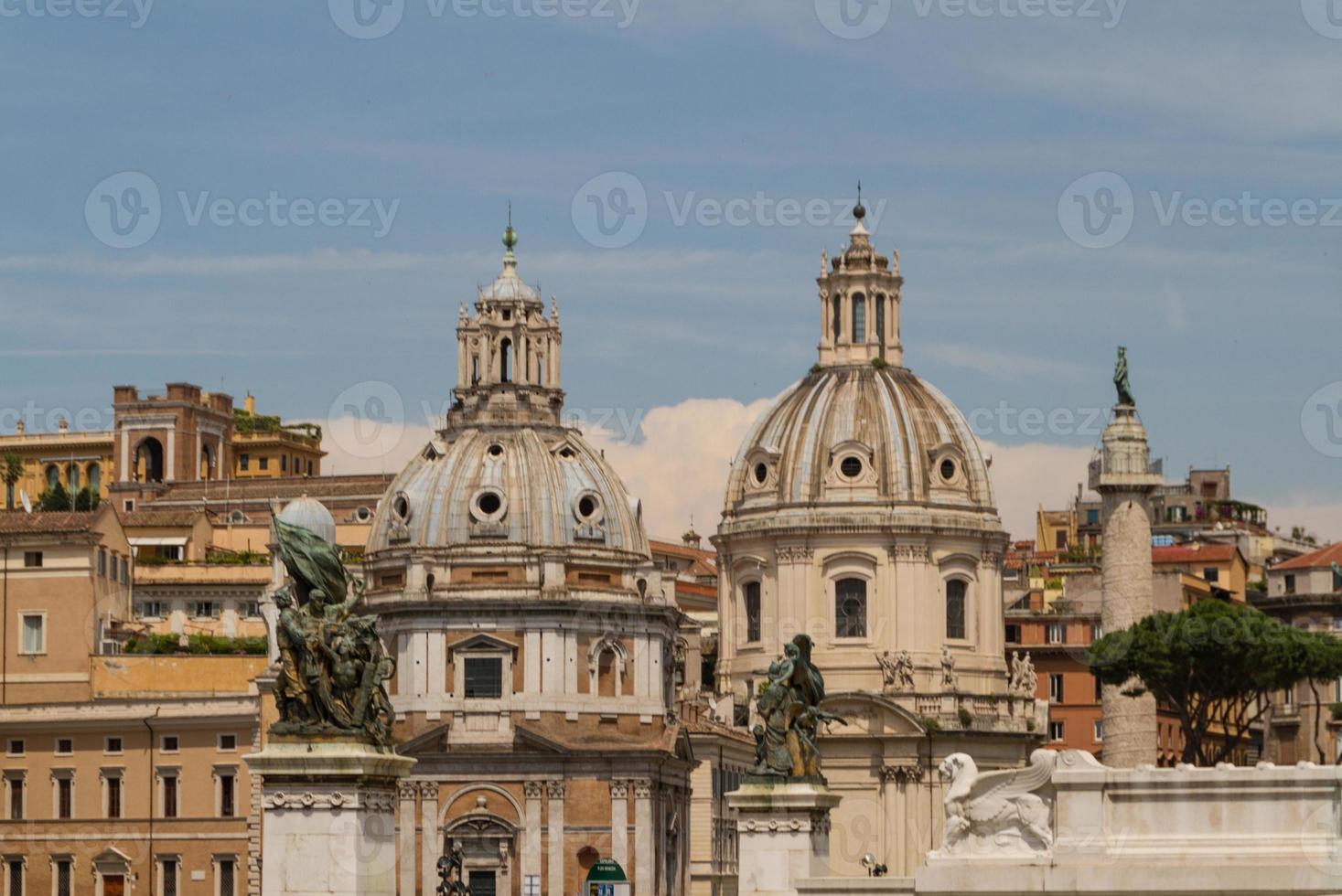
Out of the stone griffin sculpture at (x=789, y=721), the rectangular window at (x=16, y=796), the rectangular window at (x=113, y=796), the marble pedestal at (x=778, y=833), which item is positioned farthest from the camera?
the rectangular window at (x=16, y=796)

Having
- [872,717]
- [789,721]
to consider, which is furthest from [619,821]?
A: [789,721]

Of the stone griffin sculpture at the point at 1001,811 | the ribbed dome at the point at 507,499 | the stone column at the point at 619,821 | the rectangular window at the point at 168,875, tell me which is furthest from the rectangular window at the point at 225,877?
the stone griffin sculpture at the point at 1001,811

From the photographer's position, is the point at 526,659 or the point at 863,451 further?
the point at 863,451

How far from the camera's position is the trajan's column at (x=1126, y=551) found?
118 metres

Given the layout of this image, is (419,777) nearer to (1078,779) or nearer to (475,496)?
(475,496)

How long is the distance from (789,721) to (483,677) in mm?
76049

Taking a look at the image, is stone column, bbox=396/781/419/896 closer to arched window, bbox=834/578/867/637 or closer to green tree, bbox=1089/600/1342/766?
arched window, bbox=834/578/867/637

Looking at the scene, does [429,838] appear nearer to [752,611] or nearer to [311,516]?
[311,516]

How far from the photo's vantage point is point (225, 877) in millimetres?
113688

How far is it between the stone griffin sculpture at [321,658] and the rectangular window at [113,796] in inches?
3060

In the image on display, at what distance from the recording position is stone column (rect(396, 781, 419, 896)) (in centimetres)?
11866

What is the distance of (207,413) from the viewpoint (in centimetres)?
17912

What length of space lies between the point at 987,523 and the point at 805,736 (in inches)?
3335

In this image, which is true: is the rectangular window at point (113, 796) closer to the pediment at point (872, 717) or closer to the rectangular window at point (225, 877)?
the rectangular window at point (225, 877)
